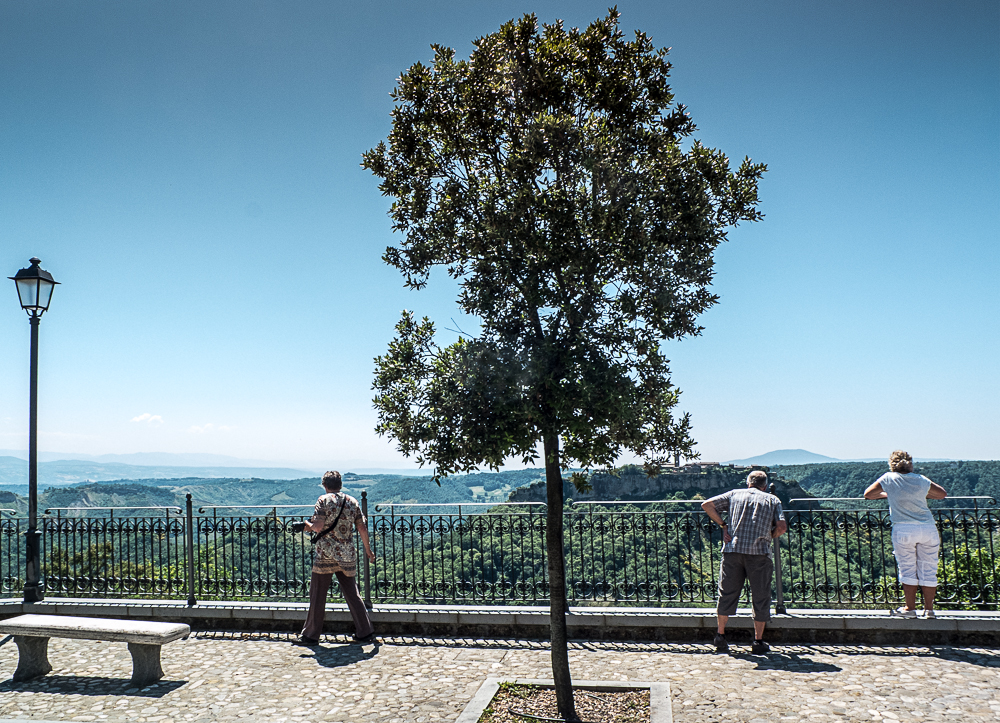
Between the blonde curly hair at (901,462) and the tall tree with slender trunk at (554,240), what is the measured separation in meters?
3.59

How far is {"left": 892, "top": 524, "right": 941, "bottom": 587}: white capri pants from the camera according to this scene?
7305mm

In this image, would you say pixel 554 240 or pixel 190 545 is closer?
pixel 554 240

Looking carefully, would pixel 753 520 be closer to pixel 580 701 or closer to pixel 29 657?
pixel 580 701

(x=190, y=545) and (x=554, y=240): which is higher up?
(x=554, y=240)

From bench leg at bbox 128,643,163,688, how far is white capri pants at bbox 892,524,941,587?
764 centimetres

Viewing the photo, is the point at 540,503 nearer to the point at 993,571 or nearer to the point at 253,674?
the point at 253,674

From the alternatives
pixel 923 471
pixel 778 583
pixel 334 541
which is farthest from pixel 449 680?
pixel 923 471

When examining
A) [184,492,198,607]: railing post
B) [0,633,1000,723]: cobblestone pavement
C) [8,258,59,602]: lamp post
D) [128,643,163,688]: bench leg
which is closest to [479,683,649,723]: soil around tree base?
[0,633,1000,723]: cobblestone pavement

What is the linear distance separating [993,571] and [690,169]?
19.0ft

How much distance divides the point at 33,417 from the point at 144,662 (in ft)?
16.1

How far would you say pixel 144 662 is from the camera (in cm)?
670

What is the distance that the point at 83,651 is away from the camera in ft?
25.8

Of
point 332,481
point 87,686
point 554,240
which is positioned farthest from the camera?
point 332,481

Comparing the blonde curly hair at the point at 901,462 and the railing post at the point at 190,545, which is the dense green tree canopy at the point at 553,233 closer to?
the blonde curly hair at the point at 901,462
